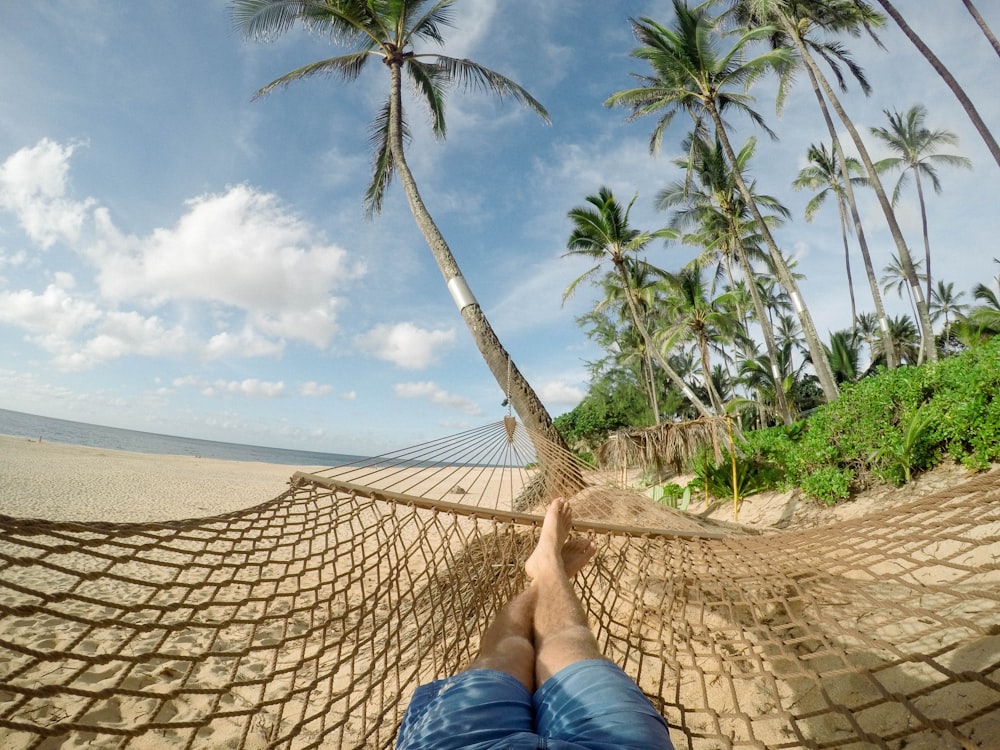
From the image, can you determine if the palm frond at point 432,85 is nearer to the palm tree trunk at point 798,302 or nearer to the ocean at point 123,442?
the palm tree trunk at point 798,302

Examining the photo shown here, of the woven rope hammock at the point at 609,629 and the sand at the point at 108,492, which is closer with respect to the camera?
the woven rope hammock at the point at 609,629

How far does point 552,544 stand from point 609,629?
41 centimetres

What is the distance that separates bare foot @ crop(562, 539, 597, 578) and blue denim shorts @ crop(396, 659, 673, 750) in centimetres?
63

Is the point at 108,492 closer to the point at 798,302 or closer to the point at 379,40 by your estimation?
the point at 379,40

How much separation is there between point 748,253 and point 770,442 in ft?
28.7

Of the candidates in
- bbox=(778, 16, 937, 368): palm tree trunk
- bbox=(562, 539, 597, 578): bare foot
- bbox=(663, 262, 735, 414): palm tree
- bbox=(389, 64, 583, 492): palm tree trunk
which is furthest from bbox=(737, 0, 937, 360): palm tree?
bbox=(562, 539, 597, 578): bare foot

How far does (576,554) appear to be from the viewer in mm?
1460

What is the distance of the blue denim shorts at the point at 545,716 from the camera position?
0.65 metres

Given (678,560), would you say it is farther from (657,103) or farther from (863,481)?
(657,103)

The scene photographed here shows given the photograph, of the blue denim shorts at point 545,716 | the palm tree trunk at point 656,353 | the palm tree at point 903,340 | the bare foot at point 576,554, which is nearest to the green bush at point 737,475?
the palm tree trunk at point 656,353

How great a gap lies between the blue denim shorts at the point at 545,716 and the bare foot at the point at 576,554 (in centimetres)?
63

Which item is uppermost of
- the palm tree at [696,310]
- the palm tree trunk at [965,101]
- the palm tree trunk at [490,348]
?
the palm tree trunk at [965,101]

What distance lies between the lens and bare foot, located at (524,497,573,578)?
1235mm

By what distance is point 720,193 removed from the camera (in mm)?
10508
